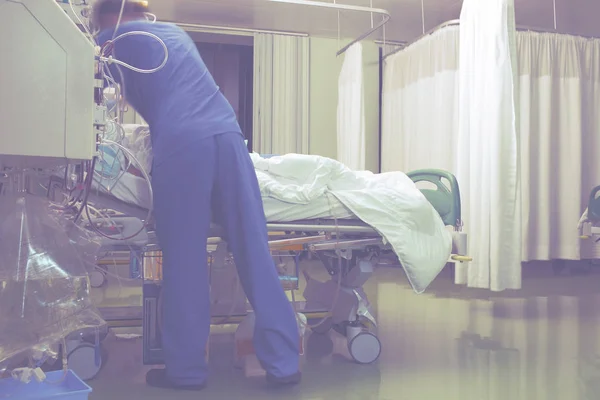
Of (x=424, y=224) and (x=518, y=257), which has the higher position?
(x=424, y=224)

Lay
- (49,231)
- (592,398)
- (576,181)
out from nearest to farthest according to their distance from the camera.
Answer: (49,231)
(592,398)
(576,181)

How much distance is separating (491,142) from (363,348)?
1.83 meters

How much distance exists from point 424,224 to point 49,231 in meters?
1.35

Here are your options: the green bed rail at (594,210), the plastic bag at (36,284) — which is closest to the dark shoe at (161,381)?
the plastic bag at (36,284)

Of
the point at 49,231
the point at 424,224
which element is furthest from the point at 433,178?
the point at 49,231

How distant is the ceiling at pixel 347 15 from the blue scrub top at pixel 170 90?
367 centimetres

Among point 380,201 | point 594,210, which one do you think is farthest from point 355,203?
point 594,210

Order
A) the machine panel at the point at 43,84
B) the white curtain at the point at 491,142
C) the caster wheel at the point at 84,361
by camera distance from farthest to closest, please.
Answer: the white curtain at the point at 491,142, the caster wheel at the point at 84,361, the machine panel at the point at 43,84

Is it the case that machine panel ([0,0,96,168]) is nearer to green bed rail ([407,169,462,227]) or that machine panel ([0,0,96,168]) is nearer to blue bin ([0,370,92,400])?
blue bin ([0,370,92,400])

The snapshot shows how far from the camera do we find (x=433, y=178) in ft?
9.63

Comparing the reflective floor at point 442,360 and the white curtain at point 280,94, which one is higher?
the white curtain at point 280,94

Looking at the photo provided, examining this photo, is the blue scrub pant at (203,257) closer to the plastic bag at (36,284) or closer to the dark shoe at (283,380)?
the dark shoe at (283,380)

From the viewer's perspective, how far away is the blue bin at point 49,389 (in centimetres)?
135

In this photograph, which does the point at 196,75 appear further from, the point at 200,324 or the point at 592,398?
the point at 592,398
